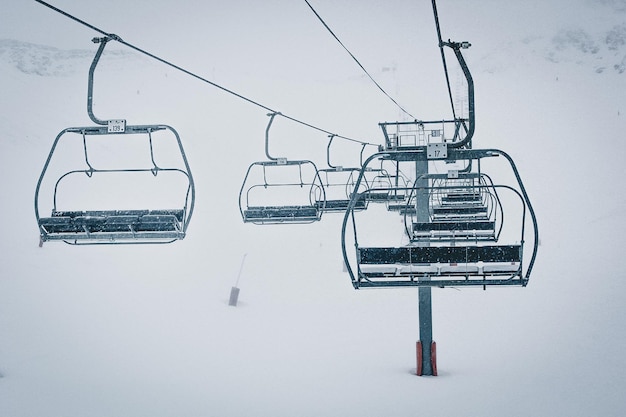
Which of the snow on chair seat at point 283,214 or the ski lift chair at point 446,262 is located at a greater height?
the snow on chair seat at point 283,214

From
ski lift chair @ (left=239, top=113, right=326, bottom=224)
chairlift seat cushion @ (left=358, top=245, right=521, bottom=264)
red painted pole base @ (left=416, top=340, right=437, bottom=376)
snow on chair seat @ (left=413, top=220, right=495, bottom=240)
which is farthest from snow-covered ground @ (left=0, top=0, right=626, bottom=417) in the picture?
chairlift seat cushion @ (left=358, top=245, right=521, bottom=264)

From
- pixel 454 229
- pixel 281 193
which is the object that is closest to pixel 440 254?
pixel 454 229

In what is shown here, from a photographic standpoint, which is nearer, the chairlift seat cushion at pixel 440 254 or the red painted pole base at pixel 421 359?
the chairlift seat cushion at pixel 440 254

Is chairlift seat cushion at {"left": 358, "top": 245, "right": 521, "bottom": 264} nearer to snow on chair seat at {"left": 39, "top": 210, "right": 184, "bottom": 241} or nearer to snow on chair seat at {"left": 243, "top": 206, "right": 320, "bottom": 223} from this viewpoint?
snow on chair seat at {"left": 39, "top": 210, "right": 184, "bottom": 241}

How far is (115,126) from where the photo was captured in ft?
14.3

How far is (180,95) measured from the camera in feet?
207

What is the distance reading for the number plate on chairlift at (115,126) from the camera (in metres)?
4.32

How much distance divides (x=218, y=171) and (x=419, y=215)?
30.2m

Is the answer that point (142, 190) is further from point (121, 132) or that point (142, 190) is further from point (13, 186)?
point (121, 132)

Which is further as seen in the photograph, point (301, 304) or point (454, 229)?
point (301, 304)

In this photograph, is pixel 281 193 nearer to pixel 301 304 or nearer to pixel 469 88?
pixel 301 304

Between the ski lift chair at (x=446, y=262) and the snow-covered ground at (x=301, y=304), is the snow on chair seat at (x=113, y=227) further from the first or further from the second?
the snow-covered ground at (x=301, y=304)

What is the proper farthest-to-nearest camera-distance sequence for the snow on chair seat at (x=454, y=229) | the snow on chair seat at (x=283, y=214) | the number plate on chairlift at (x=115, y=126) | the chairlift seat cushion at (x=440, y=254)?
the snow on chair seat at (x=283, y=214) < the snow on chair seat at (x=454, y=229) < the number plate on chairlift at (x=115, y=126) < the chairlift seat cushion at (x=440, y=254)

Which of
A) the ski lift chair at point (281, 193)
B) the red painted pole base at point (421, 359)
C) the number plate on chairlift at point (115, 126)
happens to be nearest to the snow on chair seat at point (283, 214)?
the ski lift chair at point (281, 193)
